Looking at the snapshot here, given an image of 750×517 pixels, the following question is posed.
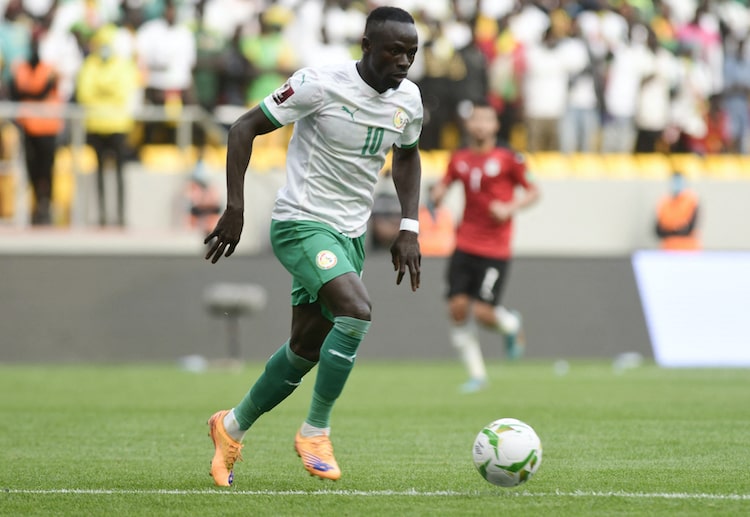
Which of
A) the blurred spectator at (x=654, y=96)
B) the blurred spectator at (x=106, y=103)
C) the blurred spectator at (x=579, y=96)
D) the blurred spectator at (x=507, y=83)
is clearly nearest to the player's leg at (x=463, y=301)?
the blurred spectator at (x=106, y=103)

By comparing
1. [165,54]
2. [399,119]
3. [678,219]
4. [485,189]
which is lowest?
[678,219]

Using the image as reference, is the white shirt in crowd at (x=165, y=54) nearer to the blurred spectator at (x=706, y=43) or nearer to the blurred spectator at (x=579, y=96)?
the blurred spectator at (x=579, y=96)

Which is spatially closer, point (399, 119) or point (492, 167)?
point (399, 119)

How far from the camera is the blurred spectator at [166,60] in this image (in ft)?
63.4

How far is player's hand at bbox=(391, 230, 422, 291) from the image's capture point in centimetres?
693

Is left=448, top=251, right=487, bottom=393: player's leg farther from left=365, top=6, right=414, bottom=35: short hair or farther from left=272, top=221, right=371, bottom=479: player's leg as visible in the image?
left=365, top=6, right=414, bottom=35: short hair

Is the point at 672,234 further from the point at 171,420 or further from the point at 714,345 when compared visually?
the point at 171,420

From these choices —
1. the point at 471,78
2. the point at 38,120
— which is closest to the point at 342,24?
the point at 471,78

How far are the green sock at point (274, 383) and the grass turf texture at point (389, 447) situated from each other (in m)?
0.35

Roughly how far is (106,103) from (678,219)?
29.7 feet

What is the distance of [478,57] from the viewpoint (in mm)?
21141

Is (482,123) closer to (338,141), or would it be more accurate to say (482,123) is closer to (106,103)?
(338,141)

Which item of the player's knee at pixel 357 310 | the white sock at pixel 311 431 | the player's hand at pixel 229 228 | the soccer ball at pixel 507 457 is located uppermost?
Result: the player's hand at pixel 229 228

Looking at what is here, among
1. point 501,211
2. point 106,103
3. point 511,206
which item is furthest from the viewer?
point 106,103
